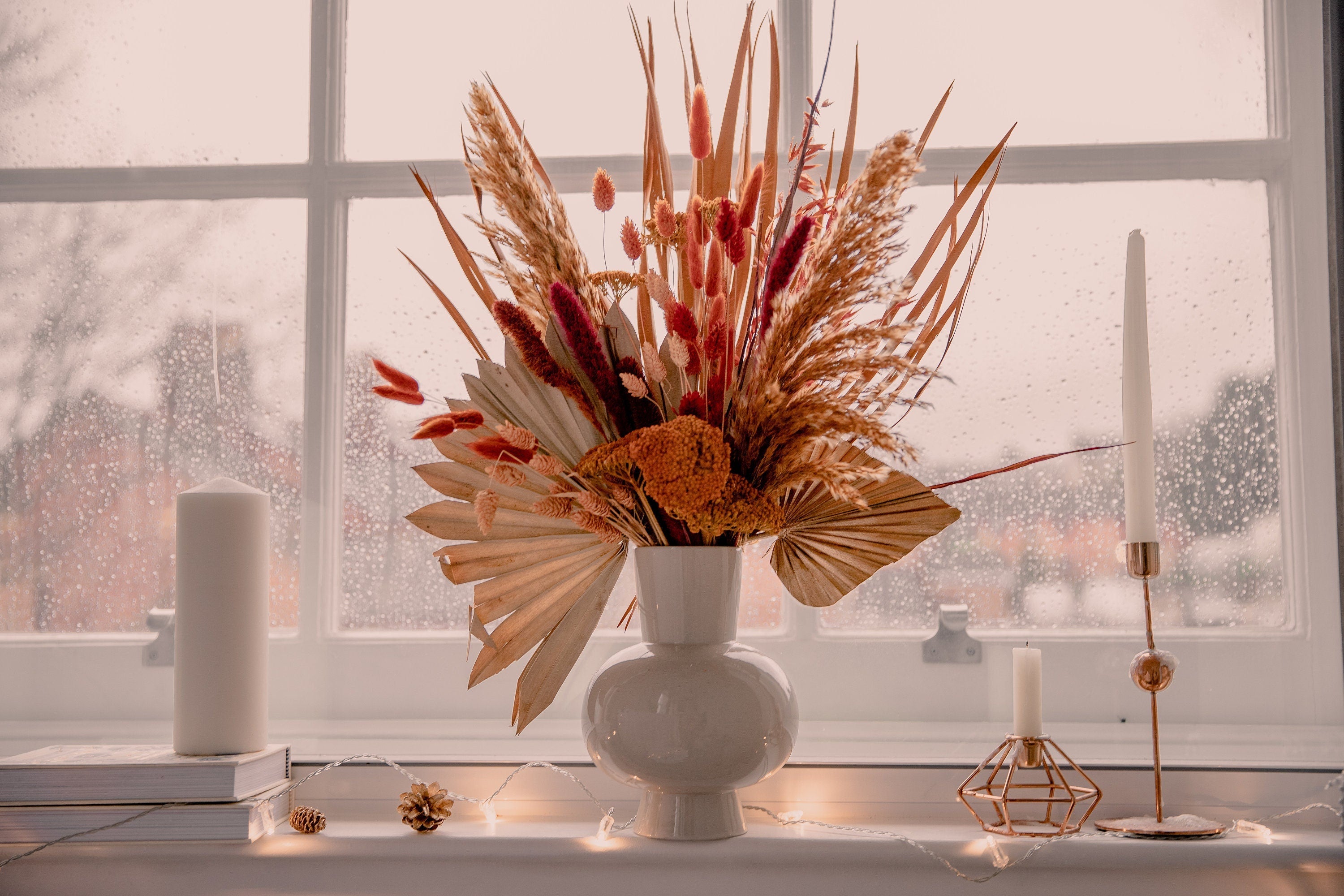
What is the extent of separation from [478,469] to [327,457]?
350 mm

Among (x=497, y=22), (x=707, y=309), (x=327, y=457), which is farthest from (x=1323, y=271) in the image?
(x=327, y=457)

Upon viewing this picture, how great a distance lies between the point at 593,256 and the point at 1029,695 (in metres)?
0.64

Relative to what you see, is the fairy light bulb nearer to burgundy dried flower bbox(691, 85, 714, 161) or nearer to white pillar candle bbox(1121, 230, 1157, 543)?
burgundy dried flower bbox(691, 85, 714, 161)

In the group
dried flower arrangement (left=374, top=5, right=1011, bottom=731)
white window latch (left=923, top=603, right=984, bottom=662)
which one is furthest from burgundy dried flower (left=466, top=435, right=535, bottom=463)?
white window latch (left=923, top=603, right=984, bottom=662)

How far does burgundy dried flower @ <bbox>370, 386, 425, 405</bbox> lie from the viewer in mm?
659

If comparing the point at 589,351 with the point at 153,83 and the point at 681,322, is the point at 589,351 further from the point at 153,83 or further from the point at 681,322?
the point at 153,83

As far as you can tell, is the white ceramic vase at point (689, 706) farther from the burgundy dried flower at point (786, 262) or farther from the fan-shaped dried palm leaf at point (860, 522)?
the burgundy dried flower at point (786, 262)

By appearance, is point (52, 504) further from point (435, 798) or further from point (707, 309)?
point (707, 309)

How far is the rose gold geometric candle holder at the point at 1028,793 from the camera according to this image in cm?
82

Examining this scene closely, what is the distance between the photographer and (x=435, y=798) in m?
0.86

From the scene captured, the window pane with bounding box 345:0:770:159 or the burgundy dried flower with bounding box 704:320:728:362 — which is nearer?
the burgundy dried flower with bounding box 704:320:728:362

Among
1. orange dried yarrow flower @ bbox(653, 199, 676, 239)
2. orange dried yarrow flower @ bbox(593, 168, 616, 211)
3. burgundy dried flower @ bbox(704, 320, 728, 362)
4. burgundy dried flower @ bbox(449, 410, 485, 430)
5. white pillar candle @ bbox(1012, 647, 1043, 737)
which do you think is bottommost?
white pillar candle @ bbox(1012, 647, 1043, 737)

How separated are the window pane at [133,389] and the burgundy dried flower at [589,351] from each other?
1.72 feet

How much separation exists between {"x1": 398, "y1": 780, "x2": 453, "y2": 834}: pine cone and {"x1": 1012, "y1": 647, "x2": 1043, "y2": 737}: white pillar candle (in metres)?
0.52
